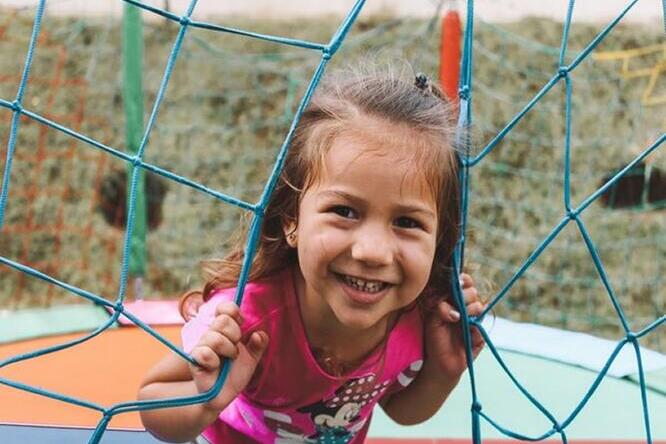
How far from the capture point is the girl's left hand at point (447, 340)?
3.49 feet

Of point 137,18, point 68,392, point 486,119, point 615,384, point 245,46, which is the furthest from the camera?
point 245,46

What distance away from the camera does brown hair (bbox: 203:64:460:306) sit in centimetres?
93

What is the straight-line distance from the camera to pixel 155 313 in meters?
1.93

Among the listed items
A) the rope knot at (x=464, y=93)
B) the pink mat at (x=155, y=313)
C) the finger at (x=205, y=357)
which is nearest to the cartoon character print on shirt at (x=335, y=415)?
the finger at (x=205, y=357)

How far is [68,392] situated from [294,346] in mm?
586

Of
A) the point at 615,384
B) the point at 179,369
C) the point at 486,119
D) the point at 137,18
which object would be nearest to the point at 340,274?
the point at 179,369

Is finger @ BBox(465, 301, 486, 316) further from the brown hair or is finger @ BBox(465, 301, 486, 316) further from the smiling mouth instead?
the smiling mouth

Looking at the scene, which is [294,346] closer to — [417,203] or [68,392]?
[417,203]

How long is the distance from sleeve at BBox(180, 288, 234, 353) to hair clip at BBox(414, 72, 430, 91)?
0.98ft

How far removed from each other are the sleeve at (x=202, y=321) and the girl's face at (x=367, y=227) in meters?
0.13

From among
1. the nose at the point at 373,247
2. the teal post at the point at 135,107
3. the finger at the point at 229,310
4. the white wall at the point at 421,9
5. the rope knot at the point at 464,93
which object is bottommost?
the finger at the point at 229,310

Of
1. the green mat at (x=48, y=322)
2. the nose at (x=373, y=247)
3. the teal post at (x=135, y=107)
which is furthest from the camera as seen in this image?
the teal post at (x=135, y=107)

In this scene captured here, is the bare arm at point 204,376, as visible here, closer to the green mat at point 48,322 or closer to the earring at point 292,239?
the earring at point 292,239

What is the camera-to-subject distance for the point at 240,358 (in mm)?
935
